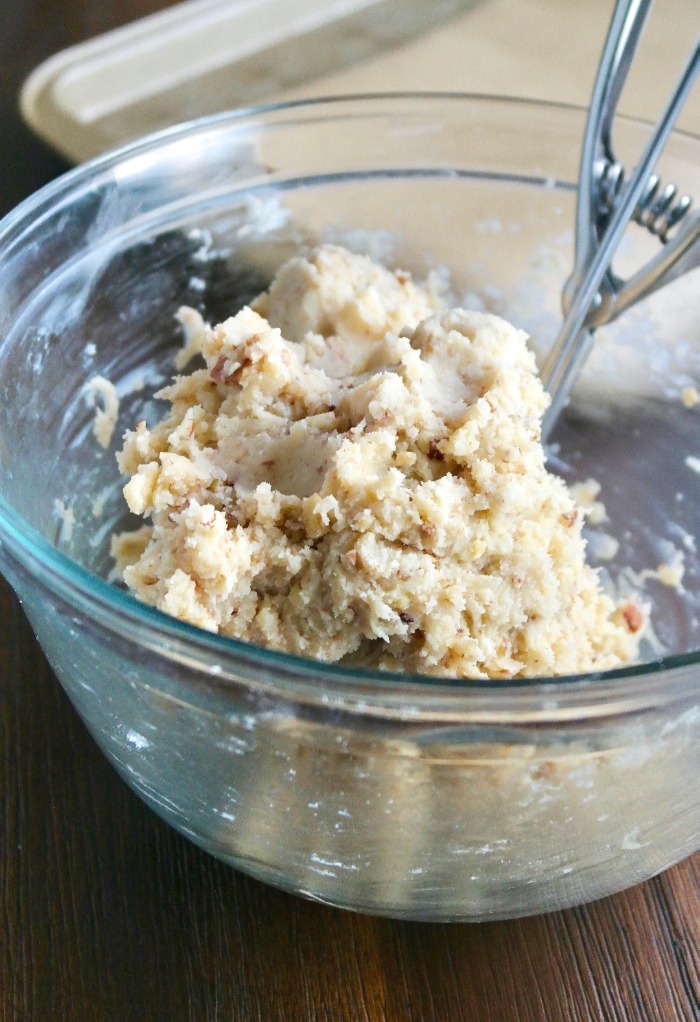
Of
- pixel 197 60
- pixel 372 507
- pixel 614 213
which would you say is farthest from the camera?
pixel 197 60

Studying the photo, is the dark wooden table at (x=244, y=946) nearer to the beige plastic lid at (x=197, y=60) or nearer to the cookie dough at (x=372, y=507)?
the cookie dough at (x=372, y=507)

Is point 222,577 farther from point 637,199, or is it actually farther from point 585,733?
point 637,199

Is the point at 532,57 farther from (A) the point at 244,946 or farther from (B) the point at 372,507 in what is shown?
(A) the point at 244,946

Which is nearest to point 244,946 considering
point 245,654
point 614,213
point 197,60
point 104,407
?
point 245,654

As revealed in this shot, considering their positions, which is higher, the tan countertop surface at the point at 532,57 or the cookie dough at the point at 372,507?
the tan countertop surface at the point at 532,57

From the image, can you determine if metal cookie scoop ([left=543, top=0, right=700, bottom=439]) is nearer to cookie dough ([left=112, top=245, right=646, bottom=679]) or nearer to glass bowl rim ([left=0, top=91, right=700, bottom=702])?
cookie dough ([left=112, top=245, right=646, bottom=679])

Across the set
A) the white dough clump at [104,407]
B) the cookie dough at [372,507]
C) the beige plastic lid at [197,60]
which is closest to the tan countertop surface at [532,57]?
the beige plastic lid at [197,60]
